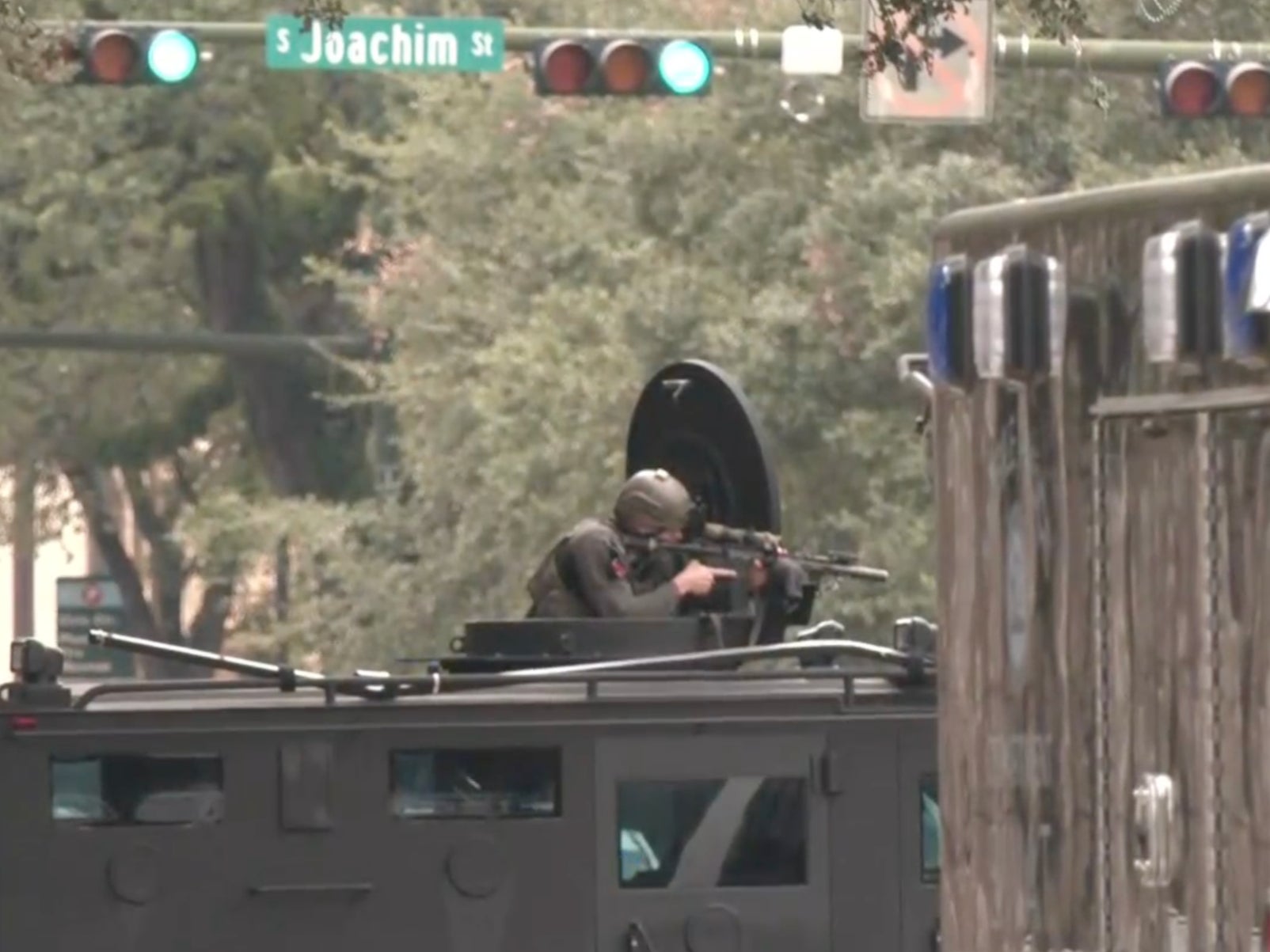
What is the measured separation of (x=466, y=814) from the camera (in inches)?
405

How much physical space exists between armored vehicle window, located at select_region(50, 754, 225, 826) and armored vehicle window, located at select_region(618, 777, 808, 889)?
115cm

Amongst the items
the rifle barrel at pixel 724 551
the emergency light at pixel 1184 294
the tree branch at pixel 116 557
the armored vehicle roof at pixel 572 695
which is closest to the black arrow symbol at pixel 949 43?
the rifle barrel at pixel 724 551

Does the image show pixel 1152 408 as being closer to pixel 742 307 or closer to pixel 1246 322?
pixel 1246 322

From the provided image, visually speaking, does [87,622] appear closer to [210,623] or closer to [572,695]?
[210,623]

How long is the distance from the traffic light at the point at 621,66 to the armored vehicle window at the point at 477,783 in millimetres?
8536

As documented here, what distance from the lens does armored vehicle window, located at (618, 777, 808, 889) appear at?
1030 cm

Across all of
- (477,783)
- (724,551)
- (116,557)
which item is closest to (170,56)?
(724,551)

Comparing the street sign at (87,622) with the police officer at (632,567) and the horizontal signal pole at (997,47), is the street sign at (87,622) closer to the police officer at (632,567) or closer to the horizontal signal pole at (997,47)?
the horizontal signal pole at (997,47)

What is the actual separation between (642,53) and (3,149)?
19.1 metres

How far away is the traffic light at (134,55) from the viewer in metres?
18.2

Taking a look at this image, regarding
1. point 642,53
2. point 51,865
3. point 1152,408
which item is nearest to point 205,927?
point 51,865

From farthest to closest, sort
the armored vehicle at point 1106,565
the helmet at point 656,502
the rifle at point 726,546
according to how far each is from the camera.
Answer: the rifle at point 726,546, the helmet at point 656,502, the armored vehicle at point 1106,565

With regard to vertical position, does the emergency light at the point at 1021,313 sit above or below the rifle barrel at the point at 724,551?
above

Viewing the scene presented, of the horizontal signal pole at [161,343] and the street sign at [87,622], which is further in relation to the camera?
the street sign at [87,622]
